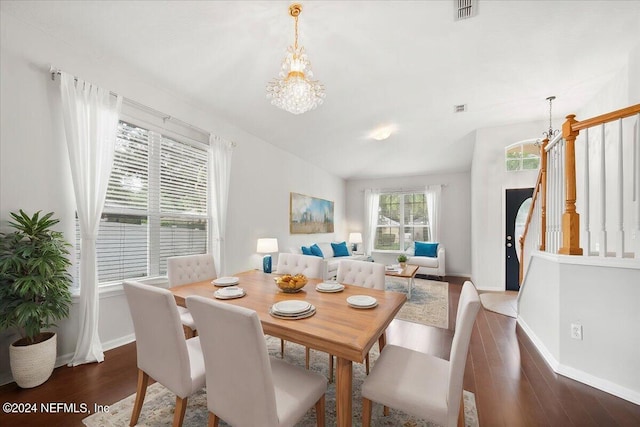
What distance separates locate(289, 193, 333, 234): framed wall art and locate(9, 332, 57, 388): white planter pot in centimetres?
377

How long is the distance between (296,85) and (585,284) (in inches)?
111

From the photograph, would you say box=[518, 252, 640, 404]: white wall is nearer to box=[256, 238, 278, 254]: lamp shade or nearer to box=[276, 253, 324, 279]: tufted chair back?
box=[276, 253, 324, 279]: tufted chair back

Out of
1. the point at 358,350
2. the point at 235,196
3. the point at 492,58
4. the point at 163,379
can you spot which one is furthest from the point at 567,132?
the point at 235,196

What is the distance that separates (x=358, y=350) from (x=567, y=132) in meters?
2.63

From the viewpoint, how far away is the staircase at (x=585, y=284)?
1.85 metres

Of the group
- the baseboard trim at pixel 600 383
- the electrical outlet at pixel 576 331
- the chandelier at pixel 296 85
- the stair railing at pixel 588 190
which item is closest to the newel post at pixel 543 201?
the stair railing at pixel 588 190

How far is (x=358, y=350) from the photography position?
3.58 feet

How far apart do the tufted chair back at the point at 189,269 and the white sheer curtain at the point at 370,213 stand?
541cm

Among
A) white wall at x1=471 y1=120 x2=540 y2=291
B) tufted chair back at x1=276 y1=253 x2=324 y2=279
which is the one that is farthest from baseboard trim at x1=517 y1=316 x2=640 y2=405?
white wall at x1=471 y1=120 x2=540 y2=291

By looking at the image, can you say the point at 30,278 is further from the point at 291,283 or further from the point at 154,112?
the point at 154,112

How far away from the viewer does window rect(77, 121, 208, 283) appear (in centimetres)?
265

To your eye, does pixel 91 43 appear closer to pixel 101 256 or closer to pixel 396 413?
pixel 101 256

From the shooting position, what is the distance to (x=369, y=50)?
2738mm

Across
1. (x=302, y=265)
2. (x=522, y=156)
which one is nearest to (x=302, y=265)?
(x=302, y=265)
